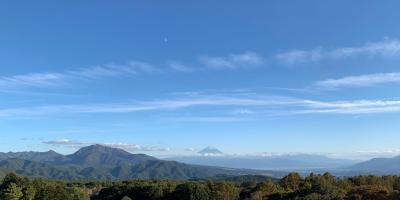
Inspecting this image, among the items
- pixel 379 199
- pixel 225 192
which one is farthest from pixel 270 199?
pixel 379 199

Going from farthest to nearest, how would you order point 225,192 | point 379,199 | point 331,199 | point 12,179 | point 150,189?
point 12,179
point 150,189
point 225,192
point 331,199
point 379,199

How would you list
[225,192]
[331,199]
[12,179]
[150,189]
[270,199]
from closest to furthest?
[331,199]
[270,199]
[225,192]
[150,189]
[12,179]

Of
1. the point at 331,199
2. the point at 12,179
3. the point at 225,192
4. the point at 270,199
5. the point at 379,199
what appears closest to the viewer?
the point at 379,199

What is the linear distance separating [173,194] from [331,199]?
3975 cm

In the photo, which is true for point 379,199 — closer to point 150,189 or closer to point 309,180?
point 309,180

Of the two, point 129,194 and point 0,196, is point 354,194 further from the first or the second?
point 0,196

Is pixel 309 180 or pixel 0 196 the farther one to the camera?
pixel 309 180

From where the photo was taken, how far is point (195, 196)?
99062 mm

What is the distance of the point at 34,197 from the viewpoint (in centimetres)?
10544

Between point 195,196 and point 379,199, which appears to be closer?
point 379,199

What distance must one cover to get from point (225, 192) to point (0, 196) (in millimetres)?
46566

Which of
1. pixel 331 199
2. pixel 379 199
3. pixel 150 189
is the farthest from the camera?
pixel 150 189

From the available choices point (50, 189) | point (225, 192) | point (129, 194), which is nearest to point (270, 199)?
point (225, 192)

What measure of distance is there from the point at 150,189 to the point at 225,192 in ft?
58.2
